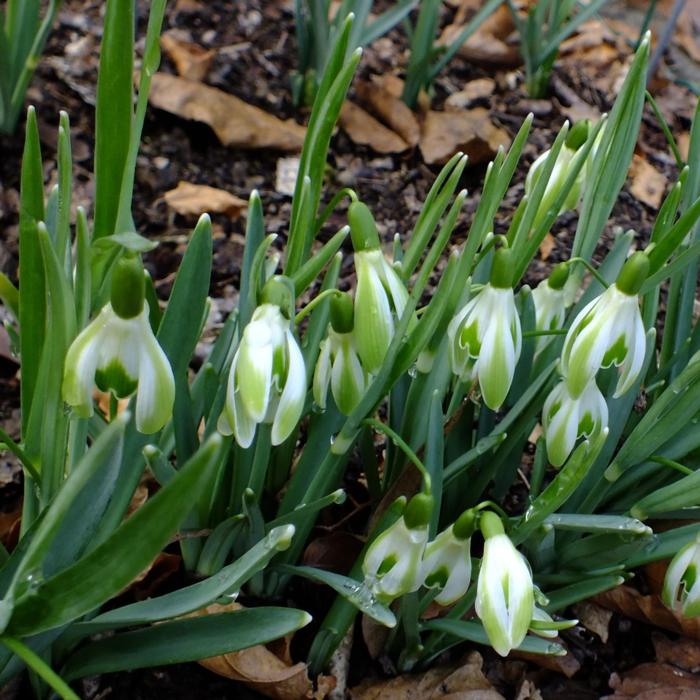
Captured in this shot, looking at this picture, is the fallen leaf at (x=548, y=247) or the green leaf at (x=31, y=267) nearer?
the green leaf at (x=31, y=267)

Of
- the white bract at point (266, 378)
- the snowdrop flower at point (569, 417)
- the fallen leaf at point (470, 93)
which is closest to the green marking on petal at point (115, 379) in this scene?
the white bract at point (266, 378)

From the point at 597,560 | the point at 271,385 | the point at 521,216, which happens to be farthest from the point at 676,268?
the point at 271,385

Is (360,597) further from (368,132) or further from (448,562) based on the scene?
(368,132)

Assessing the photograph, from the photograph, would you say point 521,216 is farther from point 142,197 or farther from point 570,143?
point 142,197

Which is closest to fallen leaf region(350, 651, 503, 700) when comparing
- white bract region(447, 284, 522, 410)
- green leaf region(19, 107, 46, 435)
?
white bract region(447, 284, 522, 410)

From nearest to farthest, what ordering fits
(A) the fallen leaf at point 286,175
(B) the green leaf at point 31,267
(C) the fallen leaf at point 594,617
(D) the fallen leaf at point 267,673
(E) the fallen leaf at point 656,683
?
(B) the green leaf at point 31,267
(D) the fallen leaf at point 267,673
(E) the fallen leaf at point 656,683
(C) the fallen leaf at point 594,617
(A) the fallen leaf at point 286,175

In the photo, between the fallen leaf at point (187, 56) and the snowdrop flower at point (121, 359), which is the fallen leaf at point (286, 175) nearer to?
the fallen leaf at point (187, 56)

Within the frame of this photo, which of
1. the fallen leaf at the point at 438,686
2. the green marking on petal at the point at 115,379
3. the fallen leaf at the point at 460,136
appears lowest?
the fallen leaf at the point at 438,686

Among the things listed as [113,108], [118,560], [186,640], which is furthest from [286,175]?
[118,560]
